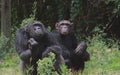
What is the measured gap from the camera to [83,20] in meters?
14.0

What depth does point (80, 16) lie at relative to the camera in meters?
14.1

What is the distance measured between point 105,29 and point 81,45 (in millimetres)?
5331

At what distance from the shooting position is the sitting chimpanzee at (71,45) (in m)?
8.64

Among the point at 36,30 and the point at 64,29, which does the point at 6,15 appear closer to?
the point at 64,29

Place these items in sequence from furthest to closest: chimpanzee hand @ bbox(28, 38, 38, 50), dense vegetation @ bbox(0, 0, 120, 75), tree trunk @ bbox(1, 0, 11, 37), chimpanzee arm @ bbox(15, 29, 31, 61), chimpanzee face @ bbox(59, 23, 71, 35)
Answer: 1. tree trunk @ bbox(1, 0, 11, 37)
2. dense vegetation @ bbox(0, 0, 120, 75)
3. chimpanzee face @ bbox(59, 23, 71, 35)
4. chimpanzee arm @ bbox(15, 29, 31, 61)
5. chimpanzee hand @ bbox(28, 38, 38, 50)

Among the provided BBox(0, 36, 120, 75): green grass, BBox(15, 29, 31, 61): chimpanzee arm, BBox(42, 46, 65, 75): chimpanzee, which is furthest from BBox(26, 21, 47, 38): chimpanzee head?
BBox(0, 36, 120, 75): green grass

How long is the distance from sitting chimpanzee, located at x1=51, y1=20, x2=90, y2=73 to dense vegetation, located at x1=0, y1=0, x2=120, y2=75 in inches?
41.1

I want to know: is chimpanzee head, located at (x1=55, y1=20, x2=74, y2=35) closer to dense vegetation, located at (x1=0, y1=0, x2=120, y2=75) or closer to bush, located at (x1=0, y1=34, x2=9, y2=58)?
dense vegetation, located at (x1=0, y1=0, x2=120, y2=75)

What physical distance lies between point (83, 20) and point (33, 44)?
22.0 feet

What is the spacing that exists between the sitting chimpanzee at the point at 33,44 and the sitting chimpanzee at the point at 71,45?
0.84 metres

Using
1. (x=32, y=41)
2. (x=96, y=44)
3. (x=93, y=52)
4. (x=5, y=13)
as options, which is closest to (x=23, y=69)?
(x=32, y=41)

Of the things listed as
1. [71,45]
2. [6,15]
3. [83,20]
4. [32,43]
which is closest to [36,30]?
[32,43]

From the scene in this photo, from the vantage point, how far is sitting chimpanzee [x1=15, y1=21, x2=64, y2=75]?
7.54 metres

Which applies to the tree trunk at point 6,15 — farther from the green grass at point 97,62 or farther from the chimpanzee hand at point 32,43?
the chimpanzee hand at point 32,43
